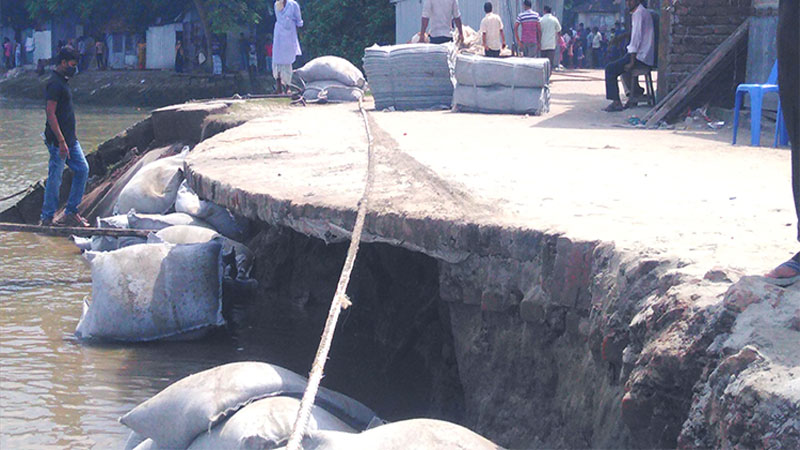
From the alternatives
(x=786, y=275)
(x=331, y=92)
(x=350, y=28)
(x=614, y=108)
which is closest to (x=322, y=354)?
(x=786, y=275)

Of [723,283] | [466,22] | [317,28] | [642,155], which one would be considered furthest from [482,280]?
[317,28]

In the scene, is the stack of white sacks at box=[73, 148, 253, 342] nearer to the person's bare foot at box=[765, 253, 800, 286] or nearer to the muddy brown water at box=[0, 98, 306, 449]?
the muddy brown water at box=[0, 98, 306, 449]

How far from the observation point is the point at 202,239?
20.5 feet

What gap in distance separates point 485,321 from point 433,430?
3.78 ft

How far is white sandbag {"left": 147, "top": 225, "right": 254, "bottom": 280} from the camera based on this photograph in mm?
6176

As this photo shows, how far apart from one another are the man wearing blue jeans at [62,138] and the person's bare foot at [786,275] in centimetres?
619

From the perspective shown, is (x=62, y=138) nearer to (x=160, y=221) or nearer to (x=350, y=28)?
(x=160, y=221)

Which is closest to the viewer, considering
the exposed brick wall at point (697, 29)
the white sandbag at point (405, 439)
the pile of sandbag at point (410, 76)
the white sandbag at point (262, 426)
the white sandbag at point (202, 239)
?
the white sandbag at point (405, 439)

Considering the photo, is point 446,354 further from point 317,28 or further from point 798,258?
point 317,28

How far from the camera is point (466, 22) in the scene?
18391mm

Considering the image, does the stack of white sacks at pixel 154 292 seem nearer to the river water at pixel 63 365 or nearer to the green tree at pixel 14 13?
the river water at pixel 63 365

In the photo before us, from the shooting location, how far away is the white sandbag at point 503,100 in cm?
980

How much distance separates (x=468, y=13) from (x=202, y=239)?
42.9 ft

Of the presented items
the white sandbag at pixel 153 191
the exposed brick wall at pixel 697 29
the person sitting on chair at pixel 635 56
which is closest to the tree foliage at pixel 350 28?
the person sitting on chair at pixel 635 56
